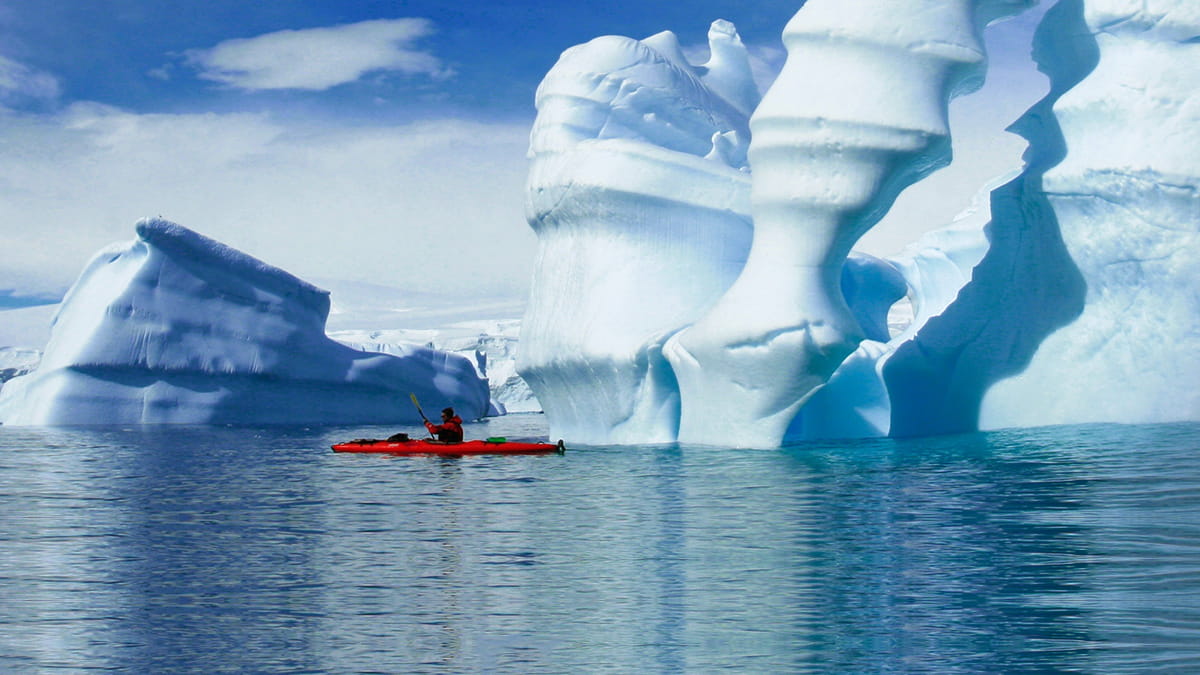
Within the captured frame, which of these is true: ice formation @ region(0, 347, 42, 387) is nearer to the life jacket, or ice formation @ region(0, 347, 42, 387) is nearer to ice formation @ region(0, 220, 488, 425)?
ice formation @ region(0, 220, 488, 425)

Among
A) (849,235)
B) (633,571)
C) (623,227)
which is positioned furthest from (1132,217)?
(633,571)

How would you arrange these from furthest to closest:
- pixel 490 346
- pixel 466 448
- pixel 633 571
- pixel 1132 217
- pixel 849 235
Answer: pixel 490 346 < pixel 466 448 < pixel 1132 217 < pixel 849 235 < pixel 633 571

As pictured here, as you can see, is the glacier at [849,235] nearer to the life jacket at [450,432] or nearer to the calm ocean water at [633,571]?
the life jacket at [450,432]

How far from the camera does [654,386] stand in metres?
18.6

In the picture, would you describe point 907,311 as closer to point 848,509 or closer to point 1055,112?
point 1055,112

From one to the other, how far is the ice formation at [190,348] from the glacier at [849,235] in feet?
40.9

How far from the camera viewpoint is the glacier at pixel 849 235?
15.7 metres

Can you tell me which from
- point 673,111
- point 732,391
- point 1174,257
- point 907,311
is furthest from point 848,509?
point 907,311

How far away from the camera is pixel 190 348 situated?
30.7 meters

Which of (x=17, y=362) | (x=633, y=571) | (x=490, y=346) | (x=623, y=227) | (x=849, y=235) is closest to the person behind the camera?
(x=633, y=571)

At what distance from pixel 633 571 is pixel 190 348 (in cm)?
2533

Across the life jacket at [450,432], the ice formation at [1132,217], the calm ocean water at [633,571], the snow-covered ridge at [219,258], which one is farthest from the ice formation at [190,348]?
the ice formation at [1132,217]

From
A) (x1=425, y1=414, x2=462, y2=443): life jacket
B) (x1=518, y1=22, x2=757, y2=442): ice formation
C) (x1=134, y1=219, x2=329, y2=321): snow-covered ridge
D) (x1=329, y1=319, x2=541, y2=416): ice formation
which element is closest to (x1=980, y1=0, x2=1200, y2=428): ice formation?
(x1=518, y1=22, x2=757, y2=442): ice formation

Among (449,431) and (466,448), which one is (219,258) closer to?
(449,431)
